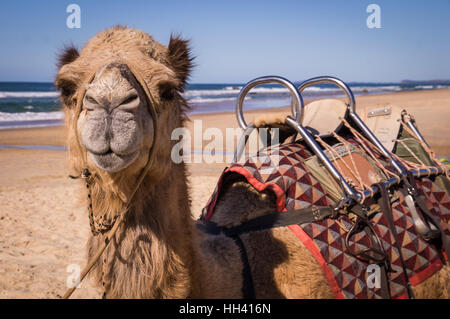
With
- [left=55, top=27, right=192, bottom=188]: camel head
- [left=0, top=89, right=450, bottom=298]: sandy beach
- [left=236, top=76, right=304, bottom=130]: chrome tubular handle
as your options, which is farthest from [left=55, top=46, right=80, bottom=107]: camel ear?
[left=236, top=76, right=304, bottom=130]: chrome tubular handle

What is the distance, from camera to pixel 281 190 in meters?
2.21

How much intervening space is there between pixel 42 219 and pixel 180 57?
515 centimetres

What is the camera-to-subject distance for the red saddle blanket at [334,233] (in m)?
2.10

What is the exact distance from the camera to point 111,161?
55.9 inches

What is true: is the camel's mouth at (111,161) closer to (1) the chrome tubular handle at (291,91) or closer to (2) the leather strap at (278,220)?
(2) the leather strap at (278,220)

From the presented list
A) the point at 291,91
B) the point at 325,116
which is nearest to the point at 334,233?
the point at 291,91

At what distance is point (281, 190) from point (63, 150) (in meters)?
11.6

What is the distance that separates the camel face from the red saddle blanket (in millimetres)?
1016

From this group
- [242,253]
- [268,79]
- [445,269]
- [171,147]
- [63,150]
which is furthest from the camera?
[63,150]

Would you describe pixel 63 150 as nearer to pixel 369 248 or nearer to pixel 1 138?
pixel 1 138

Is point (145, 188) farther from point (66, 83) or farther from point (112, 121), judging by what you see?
point (66, 83)

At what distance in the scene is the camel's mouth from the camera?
1416mm

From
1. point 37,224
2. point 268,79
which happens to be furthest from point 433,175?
point 37,224

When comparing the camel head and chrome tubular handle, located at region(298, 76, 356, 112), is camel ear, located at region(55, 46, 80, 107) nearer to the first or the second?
the camel head
